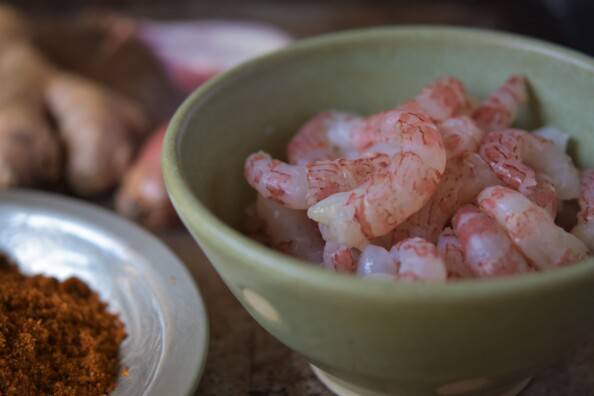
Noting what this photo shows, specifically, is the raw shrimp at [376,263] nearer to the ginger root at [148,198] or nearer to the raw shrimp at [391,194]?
the raw shrimp at [391,194]

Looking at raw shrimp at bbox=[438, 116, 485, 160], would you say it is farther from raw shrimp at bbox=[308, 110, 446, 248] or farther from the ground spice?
the ground spice

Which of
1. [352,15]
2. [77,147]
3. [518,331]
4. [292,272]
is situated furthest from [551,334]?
[352,15]

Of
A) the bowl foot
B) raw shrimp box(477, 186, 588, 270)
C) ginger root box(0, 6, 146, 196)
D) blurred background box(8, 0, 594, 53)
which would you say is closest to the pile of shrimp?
raw shrimp box(477, 186, 588, 270)

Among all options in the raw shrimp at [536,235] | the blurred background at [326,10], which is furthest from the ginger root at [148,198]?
the blurred background at [326,10]

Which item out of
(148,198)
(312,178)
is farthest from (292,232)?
(148,198)

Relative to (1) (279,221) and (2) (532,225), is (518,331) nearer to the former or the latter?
(2) (532,225)
